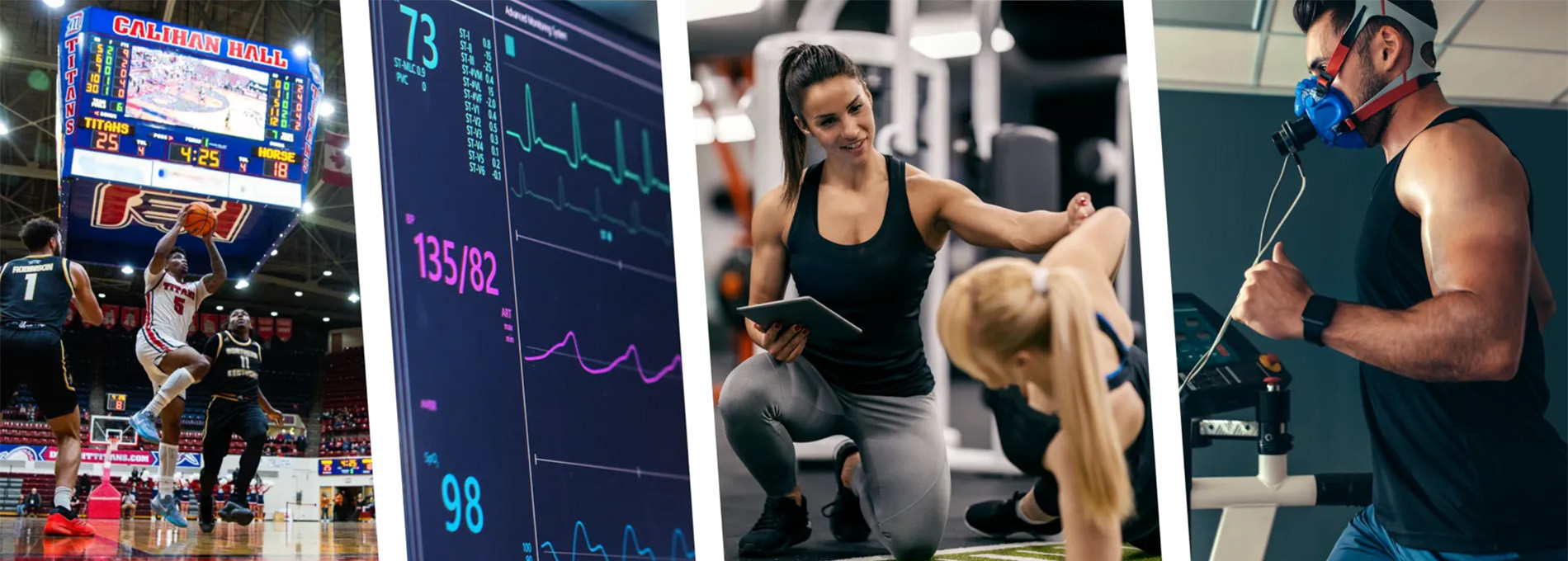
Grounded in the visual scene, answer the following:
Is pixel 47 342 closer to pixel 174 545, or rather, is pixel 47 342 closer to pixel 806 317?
pixel 174 545

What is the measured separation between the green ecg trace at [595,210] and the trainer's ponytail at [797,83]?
0.52m

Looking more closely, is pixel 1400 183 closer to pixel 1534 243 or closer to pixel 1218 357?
pixel 1534 243

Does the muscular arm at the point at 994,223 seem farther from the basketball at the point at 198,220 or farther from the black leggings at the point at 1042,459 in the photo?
the basketball at the point at 198,220

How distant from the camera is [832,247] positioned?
2678 millimetres

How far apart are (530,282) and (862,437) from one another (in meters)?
0.88

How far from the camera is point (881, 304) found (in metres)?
2.66

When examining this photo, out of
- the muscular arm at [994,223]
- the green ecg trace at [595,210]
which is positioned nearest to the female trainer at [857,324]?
the muscular arm at [994,223]

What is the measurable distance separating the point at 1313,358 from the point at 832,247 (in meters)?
1.14

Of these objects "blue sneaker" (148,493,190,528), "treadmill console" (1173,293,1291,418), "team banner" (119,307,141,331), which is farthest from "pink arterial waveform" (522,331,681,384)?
"team banner" (119,307,141,331)

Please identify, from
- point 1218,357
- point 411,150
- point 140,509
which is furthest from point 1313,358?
point 140,509

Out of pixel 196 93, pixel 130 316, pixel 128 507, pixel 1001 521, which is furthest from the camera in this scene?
pixel 130 316

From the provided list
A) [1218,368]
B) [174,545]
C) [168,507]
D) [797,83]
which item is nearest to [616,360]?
[797,83]

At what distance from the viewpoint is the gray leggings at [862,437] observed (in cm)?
261

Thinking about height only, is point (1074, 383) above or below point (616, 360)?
below
